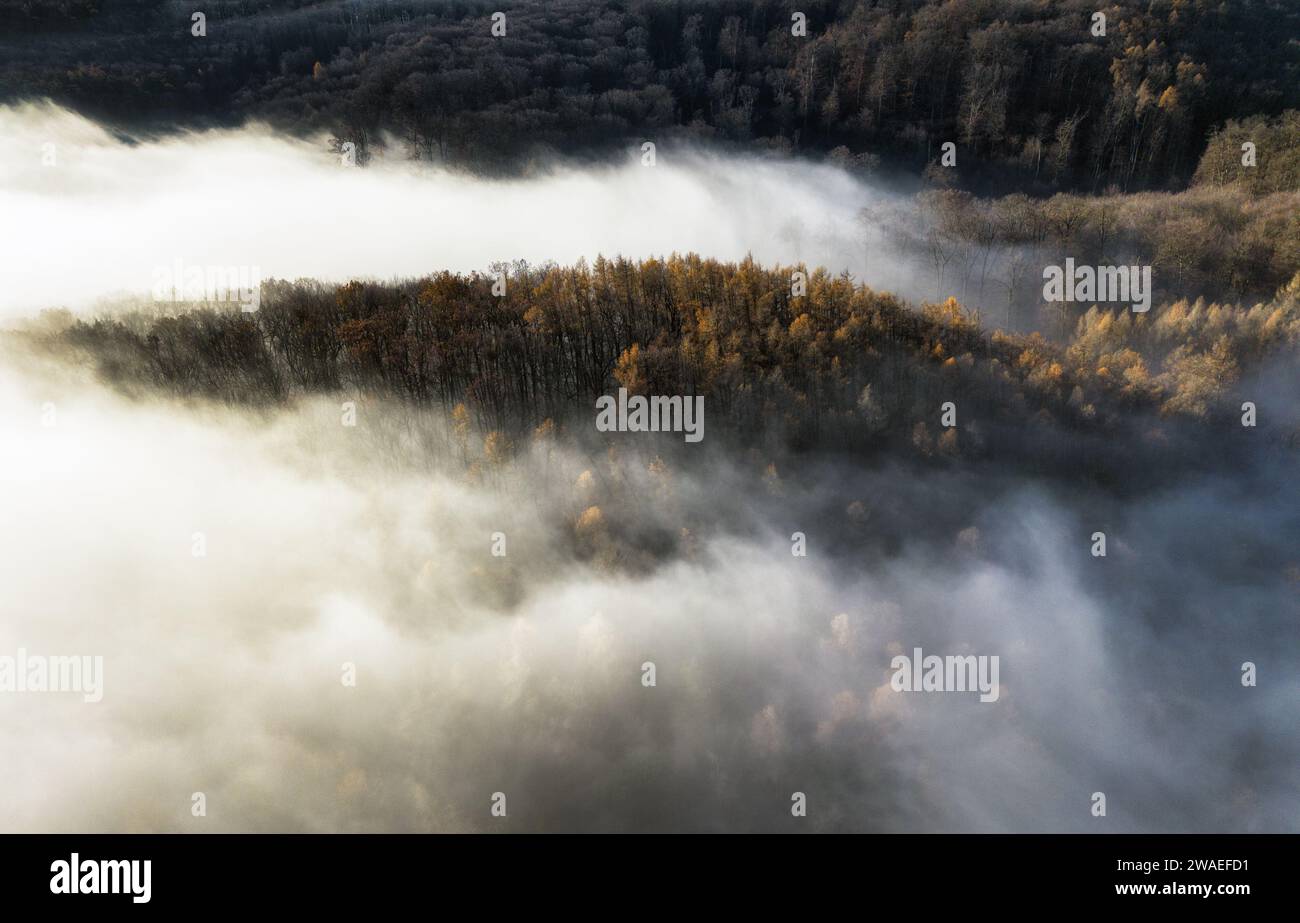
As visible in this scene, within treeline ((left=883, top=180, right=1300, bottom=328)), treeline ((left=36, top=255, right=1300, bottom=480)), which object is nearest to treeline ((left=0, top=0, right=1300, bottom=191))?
treeline ((left=883, top=180, right=1300, bottom=328))

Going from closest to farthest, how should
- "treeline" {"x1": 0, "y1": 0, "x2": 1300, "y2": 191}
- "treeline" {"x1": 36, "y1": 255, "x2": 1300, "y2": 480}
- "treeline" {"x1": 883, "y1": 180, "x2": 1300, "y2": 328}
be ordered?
"treeline" {"x1": 36, "y1": 255, "x2": 1300, "y2": 480}
"treeline" {"x1": 883, "y1": 180, "x2": 1300, "y2": 328}
"treeline" {"x1": 0, "y1": 0, "x2": 1300, "y2": 191}

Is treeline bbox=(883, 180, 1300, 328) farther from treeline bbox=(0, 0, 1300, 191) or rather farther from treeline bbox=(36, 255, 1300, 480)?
treeline bbox=(0, 0, 1300, 191)

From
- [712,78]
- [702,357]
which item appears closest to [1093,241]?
[702,357]

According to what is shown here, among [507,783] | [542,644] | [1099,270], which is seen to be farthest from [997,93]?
[507,783]

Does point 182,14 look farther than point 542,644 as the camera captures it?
Yes

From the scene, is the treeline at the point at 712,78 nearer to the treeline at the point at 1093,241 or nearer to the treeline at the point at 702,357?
the treeline at the point at 1093,241

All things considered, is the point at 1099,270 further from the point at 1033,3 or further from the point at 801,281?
the point at 1033,3

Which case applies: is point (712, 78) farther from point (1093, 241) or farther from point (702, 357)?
point (702, 357)
